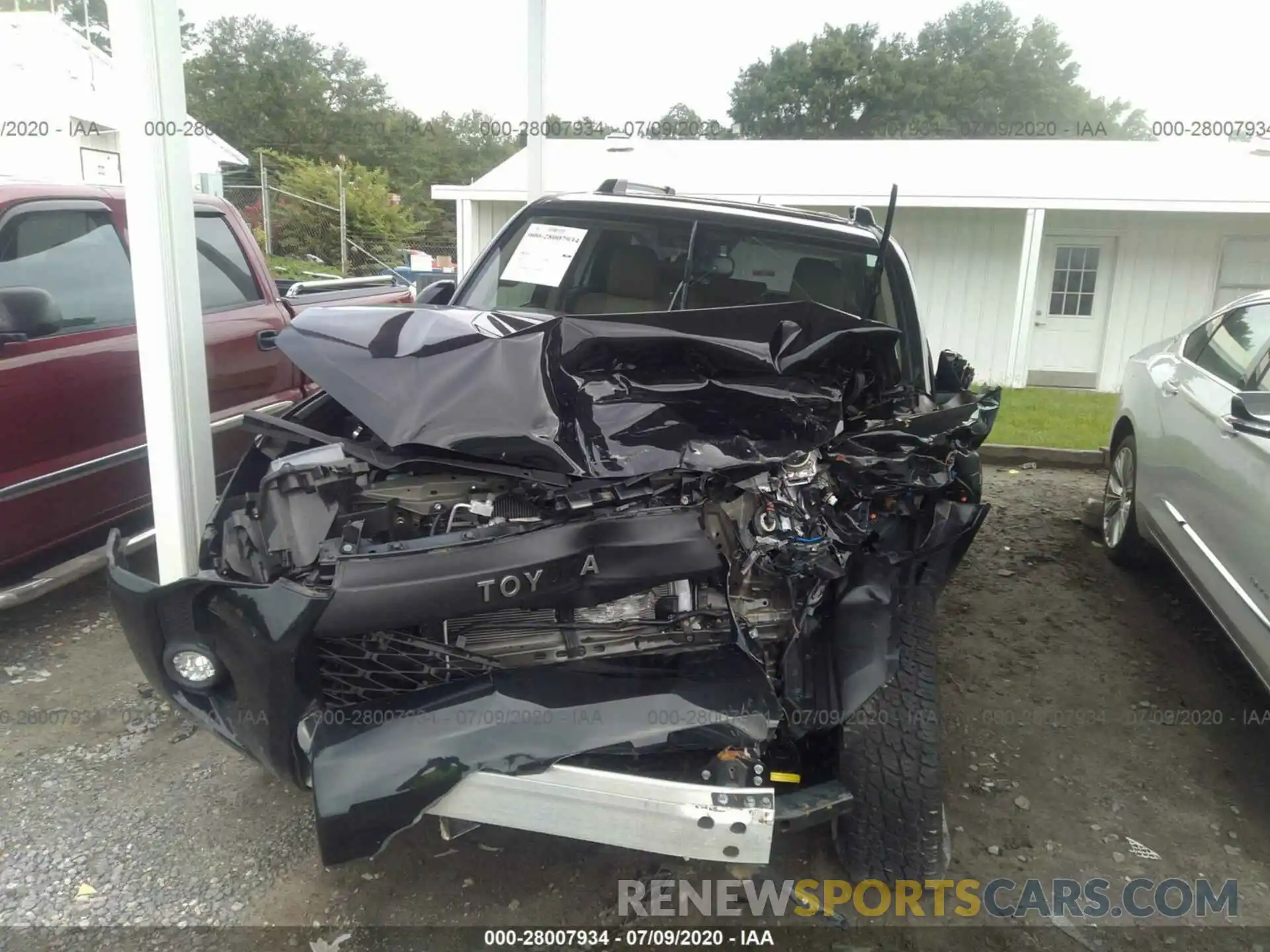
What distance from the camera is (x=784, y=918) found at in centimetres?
263

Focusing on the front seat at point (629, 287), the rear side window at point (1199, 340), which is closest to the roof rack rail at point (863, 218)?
the front seat at point (629, 287)

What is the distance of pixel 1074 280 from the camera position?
479 inches

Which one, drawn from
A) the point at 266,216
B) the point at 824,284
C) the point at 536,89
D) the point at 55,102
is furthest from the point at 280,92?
the point at 824,284

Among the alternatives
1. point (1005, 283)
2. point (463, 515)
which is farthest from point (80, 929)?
point (1005, 283)

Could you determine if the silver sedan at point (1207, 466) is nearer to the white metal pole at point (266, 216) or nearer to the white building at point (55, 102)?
the white building at point (55, 102)

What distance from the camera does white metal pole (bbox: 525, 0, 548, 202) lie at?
603 centimetres

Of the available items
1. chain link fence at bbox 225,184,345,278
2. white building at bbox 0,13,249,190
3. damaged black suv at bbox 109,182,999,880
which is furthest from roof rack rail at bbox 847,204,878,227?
chain link fence at bbox 225,184,345,278

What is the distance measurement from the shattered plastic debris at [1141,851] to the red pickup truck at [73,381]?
3602 millimetres

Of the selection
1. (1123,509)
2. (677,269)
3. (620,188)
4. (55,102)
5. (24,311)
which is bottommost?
(1123,509)

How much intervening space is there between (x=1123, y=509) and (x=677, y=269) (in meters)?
3.16

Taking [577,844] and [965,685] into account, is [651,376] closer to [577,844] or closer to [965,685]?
[577,844]

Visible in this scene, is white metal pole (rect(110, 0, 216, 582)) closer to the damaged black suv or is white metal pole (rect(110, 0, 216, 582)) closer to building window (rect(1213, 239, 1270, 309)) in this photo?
the damaged black suv

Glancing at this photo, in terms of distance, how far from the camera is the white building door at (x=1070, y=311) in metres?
12.0
